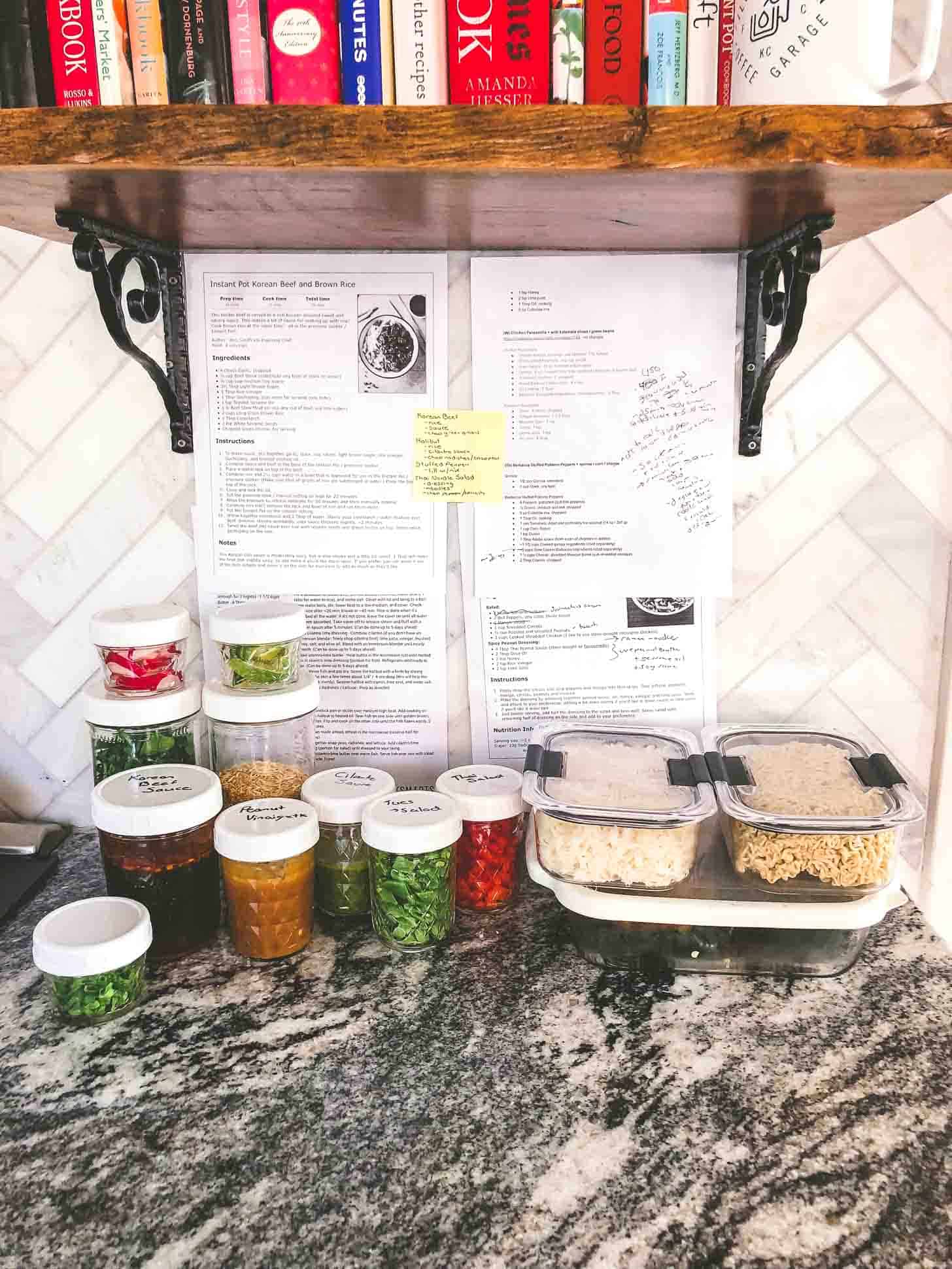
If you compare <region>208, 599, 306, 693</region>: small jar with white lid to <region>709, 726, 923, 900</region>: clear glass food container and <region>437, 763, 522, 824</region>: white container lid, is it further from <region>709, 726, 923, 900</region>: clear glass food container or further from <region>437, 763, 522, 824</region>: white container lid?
<region>709, 726, 923, 900</region>: clear glass food container

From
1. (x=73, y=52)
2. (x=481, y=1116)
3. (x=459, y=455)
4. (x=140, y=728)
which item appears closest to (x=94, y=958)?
(x=140, y=728)

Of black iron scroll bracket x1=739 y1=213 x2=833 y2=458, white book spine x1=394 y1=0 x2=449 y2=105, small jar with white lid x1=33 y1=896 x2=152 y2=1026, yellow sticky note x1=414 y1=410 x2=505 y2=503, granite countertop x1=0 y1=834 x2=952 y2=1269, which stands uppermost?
white book spine x1=394 y1=0 x2=449 y2=105

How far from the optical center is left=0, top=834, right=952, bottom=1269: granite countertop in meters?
0.60

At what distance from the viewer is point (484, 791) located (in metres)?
0.94

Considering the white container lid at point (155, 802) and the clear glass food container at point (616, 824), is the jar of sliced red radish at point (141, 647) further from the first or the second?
the clear glass food container at point (616, 824)

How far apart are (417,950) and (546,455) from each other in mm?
549

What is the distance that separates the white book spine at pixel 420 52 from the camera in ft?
2.47

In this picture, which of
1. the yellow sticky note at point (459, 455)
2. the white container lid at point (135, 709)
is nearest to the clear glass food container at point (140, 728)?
the white container lid at point (135, 709)

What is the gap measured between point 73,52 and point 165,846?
0.70 meters

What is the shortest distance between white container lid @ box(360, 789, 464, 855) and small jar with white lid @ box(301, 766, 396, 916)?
0.09ft

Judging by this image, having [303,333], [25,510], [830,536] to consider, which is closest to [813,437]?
[830,536]

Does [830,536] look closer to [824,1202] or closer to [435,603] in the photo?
[435,603]

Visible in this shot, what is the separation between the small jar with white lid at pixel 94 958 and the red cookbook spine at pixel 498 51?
76 cm

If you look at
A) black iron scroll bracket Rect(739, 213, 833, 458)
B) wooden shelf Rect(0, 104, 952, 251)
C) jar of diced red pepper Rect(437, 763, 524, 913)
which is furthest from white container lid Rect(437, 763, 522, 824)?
wooden shelf Rect(0, 104, 952, 251)
